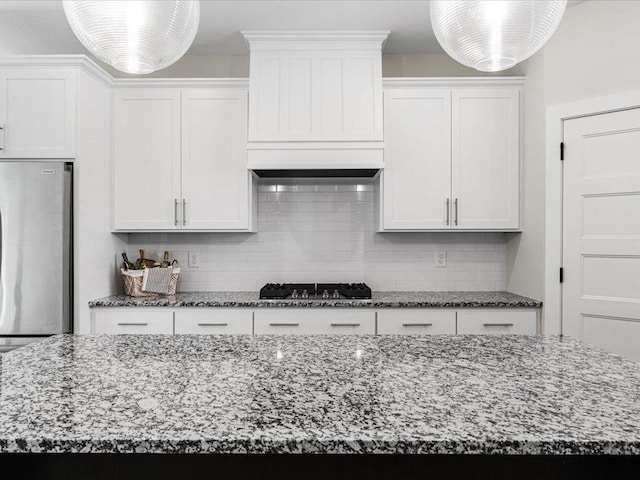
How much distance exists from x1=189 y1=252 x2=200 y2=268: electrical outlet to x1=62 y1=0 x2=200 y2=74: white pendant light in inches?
86.0

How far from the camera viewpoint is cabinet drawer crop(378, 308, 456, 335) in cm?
A: 290

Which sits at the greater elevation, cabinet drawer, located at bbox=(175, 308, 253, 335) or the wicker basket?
the wicker basket

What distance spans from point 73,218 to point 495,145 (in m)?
2.74

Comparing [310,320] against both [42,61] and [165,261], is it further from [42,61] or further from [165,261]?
[42,61]

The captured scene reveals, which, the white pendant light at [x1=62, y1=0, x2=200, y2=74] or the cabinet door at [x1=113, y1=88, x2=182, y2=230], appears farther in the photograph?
the cabinet door at [x1=113, y1=88, x2=182, y2=230]

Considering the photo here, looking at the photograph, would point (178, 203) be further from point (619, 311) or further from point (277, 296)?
point (619, 311)

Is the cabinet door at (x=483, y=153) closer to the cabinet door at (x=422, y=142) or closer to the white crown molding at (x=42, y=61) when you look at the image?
the cabinet door at (x=422, y=142)

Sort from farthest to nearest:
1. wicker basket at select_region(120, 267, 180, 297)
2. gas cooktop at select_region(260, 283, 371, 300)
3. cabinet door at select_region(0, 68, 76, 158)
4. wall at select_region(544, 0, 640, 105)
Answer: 1. wicker basket at select_region(120, 267, 180, 297)
2. gas cooktop at select_region(260, 283, 371, 300)
3. cabinet door at select_region(0, 68, 76, 158)
4. wall at select_region(544, 0, 640, 105)

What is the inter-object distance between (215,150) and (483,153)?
5.98 ft

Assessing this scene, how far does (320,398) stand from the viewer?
101 centimetres

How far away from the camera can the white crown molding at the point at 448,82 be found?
3.11 meters

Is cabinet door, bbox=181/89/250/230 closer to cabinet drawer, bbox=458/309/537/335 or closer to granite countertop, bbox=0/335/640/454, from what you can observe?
cabinet drawer, bbox=458/309/537/335

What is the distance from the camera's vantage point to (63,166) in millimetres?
2701

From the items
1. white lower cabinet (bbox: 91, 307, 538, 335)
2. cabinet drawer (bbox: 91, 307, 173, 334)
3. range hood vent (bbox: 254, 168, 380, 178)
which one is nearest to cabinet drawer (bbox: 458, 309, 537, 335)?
white lower cabinet (bbox: 91, 307, 538, 335)
